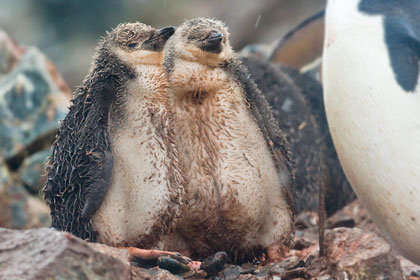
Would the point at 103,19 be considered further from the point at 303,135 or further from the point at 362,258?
the point at 362,258

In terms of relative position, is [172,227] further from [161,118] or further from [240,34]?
[240,34]

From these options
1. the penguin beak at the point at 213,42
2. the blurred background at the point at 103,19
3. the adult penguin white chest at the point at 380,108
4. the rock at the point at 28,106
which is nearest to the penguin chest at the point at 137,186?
the penguin beak at the point at 213,42

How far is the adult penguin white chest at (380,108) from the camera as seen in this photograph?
201 centimetres

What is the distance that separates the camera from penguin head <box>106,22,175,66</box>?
1.89 m

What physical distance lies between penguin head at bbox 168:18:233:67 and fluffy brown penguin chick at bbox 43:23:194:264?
0.07m

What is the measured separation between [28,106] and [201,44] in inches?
115

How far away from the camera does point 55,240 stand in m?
1.30

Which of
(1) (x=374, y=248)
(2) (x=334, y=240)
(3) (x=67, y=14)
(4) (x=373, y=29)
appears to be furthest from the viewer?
(3) (x=67, y=14)

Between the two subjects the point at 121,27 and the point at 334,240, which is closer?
the point at 334,240

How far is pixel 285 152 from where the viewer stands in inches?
79.7

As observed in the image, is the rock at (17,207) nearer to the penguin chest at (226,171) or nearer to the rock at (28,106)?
the rock at (28,106)

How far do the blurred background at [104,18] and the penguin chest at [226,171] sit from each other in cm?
526

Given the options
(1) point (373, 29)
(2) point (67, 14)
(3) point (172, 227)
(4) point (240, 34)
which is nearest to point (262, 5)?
(4) point (240, 34)

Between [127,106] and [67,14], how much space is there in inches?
259
